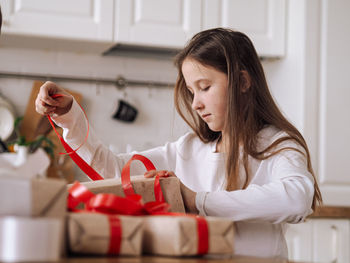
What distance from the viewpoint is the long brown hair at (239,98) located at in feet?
3.98

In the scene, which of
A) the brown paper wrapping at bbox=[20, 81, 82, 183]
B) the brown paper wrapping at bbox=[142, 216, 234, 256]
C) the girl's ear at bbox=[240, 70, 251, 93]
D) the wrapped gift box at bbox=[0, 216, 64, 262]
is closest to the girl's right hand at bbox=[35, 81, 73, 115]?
the girl's ear at bbox=[240, 70, 251, 93]

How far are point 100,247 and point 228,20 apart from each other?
1.97 m

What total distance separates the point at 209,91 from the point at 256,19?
4.04 ft

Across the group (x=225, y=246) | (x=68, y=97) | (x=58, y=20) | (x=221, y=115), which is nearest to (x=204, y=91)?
(x=221, y=115)

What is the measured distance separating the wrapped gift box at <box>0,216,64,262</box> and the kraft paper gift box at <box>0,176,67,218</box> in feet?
0.25

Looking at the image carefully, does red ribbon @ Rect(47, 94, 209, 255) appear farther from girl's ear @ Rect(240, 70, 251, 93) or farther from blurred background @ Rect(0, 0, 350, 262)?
blurred background @ Rect(0, 0, 350, 262)

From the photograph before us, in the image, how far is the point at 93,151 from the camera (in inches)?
52.7

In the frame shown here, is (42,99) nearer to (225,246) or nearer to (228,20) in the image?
(225,246)

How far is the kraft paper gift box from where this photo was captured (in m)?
0.49

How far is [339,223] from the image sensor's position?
2.30 m

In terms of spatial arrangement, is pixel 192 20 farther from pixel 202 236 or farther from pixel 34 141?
pixel 202 236

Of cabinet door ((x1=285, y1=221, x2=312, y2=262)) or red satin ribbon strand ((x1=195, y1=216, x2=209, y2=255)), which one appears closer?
red satin ribbon strand ((x1=195, y1=216, x2=209, y2=255))

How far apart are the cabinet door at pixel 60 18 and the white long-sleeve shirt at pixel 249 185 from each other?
2.96 feet

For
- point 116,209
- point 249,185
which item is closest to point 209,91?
point 249,185
